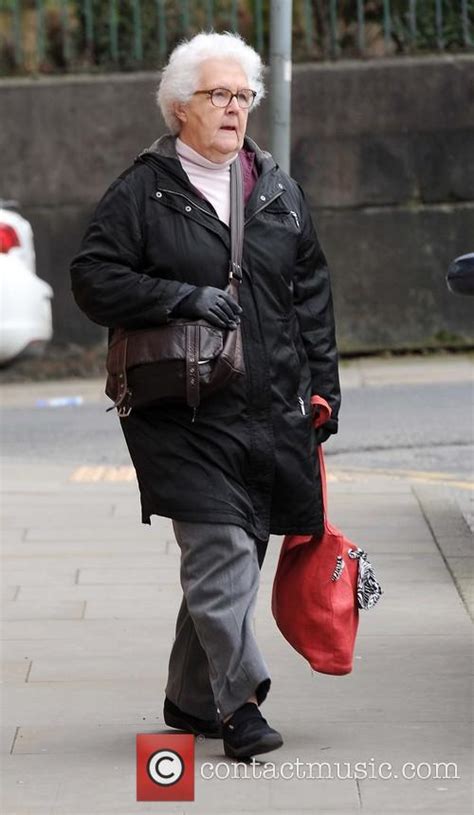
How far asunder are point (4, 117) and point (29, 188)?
529 millimetres

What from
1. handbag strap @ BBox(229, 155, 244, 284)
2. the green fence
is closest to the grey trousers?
handbag strap @ BBox(229, 155, 244, 284)

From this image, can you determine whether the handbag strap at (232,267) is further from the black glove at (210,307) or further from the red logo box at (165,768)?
the red logo box at (165,768)

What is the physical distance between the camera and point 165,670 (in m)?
5.27

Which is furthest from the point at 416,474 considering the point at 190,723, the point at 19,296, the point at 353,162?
the point at 353,162

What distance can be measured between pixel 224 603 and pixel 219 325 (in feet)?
2.15

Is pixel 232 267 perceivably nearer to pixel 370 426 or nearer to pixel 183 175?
pixel 183 175

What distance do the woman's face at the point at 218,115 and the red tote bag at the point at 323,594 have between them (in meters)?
0.66

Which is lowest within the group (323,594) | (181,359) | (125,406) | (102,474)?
(102,474)

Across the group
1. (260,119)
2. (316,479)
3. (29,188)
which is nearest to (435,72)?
(260,119)

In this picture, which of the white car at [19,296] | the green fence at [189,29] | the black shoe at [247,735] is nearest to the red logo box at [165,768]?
the black shoe at [247,735]

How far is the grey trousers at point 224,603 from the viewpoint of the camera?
4371 millimetres

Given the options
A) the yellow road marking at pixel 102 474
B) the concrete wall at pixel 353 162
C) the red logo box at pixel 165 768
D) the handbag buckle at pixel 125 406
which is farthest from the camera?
the concrete wall at pixel 353 162

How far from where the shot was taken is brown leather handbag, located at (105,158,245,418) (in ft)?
14.2

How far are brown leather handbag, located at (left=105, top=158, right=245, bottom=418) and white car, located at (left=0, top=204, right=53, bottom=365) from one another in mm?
6952
